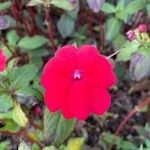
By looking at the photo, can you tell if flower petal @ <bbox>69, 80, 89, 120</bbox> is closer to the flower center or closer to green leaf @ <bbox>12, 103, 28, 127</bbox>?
the flower center

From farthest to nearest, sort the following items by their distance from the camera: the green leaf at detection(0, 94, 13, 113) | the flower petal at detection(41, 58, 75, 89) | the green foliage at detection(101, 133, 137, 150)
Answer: the green foliage at detection(101, 133, 137, 150)
the green leaf at detection(0, 94, 13, 113)
the flower petal at detection(41, 58, 75, 89)

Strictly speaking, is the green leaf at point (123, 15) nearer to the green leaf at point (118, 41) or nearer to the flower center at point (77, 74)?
the green leaf at point (118, 41)

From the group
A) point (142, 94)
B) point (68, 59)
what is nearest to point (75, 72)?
point (68, 59)

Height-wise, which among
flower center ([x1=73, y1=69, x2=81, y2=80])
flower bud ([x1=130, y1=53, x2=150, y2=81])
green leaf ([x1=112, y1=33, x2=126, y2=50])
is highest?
flower center ([x1=73, y1=69, x2=81, y2=80])

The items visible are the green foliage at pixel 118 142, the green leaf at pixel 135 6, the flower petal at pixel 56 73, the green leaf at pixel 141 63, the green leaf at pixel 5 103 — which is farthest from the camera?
the green foliage at pixel 118 142

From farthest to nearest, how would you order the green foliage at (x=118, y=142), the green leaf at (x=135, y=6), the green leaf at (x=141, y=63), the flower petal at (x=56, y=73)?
1. the green foliage at (x=118, y=142)
2. the green leaf at (x=135, y=6)
3. the green leaf at (x=141, y=63)
4. the flower petal at (x=56, y=73)

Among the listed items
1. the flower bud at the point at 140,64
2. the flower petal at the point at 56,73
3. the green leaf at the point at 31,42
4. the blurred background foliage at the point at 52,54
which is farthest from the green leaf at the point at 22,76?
the green leaf at the point at 31,42

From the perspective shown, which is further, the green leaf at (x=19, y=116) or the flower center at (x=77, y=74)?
the green leaf at (x=19, y=116)

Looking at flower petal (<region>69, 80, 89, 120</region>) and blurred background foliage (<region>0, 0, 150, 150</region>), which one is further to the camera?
blurred background foliage (<region>0, 0, 150, 150</region>)

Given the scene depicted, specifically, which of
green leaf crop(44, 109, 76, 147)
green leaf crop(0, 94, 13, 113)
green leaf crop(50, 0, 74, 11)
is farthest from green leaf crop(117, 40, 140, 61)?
green leaf crop(0, 94, 13, 113)
